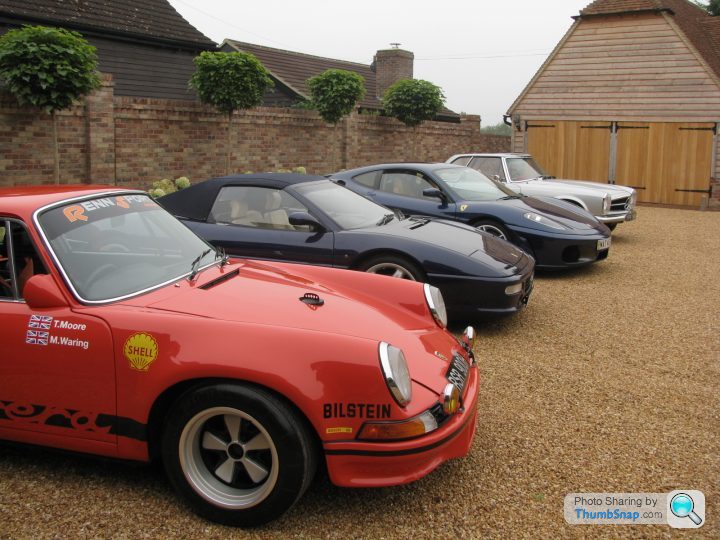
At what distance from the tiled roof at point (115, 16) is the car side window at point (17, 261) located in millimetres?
13299

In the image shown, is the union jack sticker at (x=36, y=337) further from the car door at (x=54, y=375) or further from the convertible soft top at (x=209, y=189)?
the convertible soft top at (x=209, y=189)

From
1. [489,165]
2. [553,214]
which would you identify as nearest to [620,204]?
[489,165]

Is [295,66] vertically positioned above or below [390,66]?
below

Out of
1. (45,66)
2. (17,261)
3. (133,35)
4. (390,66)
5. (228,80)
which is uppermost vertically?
(390,66)

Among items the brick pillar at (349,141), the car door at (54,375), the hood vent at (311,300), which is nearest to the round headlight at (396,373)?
the hood vent at (311,300)

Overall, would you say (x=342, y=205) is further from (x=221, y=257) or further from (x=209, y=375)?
(x=209, y=375)

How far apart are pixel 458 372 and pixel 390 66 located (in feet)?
85.0

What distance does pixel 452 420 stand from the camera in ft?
9.67

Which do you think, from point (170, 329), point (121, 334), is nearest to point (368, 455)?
point (170, 329)

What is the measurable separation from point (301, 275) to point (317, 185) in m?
2.63

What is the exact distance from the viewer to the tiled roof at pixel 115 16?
48.3 feet

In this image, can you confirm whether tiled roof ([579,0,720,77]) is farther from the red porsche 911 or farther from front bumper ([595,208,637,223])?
the red porsche 911

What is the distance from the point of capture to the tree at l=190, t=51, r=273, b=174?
13.0 meters

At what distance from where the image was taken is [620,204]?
11477mm
